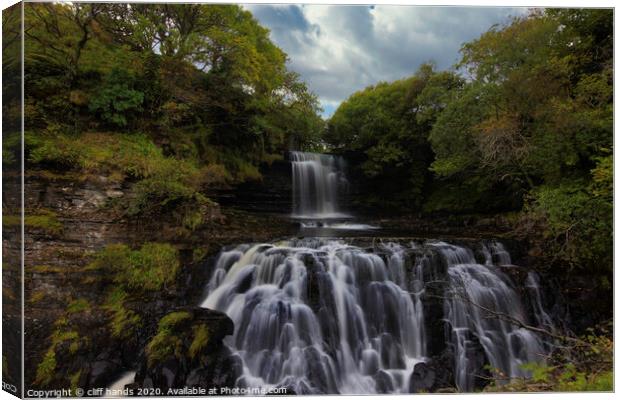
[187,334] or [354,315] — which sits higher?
[354,315]

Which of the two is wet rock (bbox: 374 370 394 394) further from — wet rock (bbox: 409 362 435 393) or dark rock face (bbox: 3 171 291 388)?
dark rock face (bbox: 3 171 291 388)

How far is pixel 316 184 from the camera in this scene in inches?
352

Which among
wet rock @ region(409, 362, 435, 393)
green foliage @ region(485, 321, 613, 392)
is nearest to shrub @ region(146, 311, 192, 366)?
wet rock @ region(409, 362, 435, 393)

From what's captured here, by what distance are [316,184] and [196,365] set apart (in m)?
5.37

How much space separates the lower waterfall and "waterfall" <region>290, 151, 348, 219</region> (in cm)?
264

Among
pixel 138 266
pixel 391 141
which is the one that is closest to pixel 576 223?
pixel 391 141

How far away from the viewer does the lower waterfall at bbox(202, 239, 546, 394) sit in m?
4.83

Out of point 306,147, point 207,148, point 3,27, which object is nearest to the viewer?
point 3,27

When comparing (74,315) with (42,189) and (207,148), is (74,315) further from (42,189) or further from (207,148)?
(207,148)

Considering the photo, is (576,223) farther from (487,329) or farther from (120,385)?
(120,385)

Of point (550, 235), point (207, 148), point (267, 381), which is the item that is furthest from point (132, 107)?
point (550, 235)

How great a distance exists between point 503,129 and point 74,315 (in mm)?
7522

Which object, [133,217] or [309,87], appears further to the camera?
[309,87]

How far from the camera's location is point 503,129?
6062 mm
